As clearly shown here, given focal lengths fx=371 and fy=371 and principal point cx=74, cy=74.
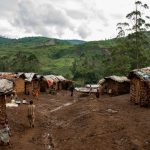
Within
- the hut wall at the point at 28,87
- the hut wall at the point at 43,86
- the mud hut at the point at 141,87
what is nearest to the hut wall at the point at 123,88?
the mud hut at the point at 141,87

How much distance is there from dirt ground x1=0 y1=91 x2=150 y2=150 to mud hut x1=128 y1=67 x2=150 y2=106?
3.16 ft

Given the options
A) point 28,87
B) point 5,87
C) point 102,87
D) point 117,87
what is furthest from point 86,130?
point 28,87

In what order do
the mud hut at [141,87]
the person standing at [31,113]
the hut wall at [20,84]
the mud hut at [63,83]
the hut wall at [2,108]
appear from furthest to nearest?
the mud hut at [63,83] → the hut wall at [20,84] → the mud hut at [141,87] → the person standing at [31,113] → the hut wall at [2,108]

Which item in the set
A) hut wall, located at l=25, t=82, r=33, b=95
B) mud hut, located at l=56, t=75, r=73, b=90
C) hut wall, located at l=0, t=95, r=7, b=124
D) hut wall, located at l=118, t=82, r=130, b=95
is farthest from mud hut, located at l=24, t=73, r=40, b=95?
hut wall, located at l=0, t=95, r=7, b=124

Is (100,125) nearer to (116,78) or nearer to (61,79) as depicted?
(116,78)

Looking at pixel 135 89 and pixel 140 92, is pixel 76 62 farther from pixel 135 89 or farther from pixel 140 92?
pixel 140 92

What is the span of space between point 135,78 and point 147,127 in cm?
1284

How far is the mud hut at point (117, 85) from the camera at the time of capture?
46.9 metres

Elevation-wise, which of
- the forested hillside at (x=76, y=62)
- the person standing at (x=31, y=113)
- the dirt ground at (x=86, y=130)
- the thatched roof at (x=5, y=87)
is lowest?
the dirt ground at (x=86, y=130)

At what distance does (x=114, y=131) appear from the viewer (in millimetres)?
22859

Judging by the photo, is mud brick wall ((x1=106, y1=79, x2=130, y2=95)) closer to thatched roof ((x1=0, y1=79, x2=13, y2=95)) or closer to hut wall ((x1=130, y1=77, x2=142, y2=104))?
hut wall ((x1=130, y1=77, x2=142, y2=104))

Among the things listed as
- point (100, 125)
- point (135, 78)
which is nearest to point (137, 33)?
point (135, 78)

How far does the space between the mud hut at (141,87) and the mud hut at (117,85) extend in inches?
424

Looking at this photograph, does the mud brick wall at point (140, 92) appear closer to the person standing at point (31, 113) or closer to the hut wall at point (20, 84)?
the person standing at point (31, 113)
